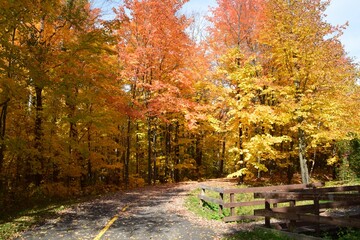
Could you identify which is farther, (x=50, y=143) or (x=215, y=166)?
(x=215, y=166)

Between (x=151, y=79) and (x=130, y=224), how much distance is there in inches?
670

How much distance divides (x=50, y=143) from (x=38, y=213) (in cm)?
576

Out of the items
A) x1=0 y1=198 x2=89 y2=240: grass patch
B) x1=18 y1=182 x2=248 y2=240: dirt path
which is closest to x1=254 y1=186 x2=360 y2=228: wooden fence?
x1=18 y1=182 x2=248 y2=240: dirt path

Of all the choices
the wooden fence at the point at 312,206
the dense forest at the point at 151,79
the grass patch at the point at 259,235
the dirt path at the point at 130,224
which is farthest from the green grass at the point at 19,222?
the wooden fence at the point at 312,206

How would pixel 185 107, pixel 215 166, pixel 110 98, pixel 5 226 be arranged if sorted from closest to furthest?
pixel 5 226, pixel 110 98, pixel 185 107, pixel 215 166

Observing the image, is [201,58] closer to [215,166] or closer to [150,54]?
[150,54]

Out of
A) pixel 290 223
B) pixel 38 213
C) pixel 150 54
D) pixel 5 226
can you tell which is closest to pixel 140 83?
pixel 150 54

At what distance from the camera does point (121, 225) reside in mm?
9875

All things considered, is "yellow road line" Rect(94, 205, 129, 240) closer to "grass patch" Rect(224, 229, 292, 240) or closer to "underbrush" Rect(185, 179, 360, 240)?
"underbrush" Rect(185, 179, 360, 240)

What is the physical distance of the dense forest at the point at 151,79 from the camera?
1534cm

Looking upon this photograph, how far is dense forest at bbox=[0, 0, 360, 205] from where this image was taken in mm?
15344

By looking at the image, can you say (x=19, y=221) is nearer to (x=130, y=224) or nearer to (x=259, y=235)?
(x=130, y=224)

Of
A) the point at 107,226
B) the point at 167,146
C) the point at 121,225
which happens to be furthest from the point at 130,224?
the point at 167,146

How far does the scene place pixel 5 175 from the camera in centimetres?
1844
